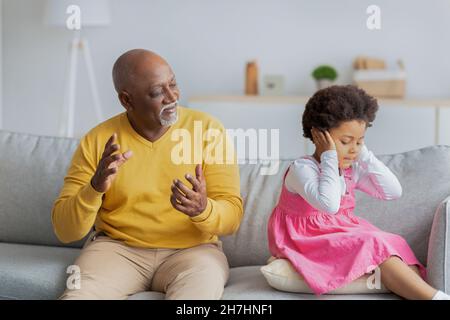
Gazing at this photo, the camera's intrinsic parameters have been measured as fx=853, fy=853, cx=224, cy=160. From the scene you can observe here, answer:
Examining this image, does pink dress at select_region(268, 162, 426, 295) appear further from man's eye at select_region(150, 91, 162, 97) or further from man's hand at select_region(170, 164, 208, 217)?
man's eye at select_region(150, 91, 162, 97)

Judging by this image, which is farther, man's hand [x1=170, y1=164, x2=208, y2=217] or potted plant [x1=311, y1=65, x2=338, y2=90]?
potted plant [x1=311, y1=65, x2=338, y2=90]

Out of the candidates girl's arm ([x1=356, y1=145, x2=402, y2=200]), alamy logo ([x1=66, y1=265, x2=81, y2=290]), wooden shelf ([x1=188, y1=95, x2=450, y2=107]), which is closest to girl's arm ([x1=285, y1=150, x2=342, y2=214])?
girl's arm ([x1=356, y1=145, x2=402, y2=200])

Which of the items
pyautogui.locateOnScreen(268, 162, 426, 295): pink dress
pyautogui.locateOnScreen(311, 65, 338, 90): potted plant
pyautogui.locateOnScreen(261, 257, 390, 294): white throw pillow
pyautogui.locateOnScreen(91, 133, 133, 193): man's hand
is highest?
pyautogui.locateOnScreen(311, 65, 338, 90): potted plant

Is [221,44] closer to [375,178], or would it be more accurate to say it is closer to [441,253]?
[375,178]

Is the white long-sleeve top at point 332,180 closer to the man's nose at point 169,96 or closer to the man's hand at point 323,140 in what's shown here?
the man's hand at point 323,140

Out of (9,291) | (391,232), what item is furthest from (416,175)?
(9,291)

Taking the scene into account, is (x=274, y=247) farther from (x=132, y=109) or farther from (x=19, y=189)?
(x=19, y=189)

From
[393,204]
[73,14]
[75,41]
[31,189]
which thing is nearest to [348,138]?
[393,204]

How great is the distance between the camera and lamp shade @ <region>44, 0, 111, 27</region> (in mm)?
4383

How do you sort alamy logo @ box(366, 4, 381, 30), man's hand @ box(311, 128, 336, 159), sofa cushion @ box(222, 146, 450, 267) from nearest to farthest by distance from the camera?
man's hand @ box(311, 128, 336, 159), sofa cushion @ box(222, 146, 450, 267), alamy logo @ box(366, 4, 381, 30)

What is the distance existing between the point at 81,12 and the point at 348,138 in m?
2.70

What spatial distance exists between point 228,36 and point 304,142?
83 cm

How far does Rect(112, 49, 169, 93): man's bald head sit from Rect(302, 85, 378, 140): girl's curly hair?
392mm

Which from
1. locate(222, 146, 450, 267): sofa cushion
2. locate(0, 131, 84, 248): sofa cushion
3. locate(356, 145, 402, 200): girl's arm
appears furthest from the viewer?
locate(0, 131, 84, 248): sofa cushion
